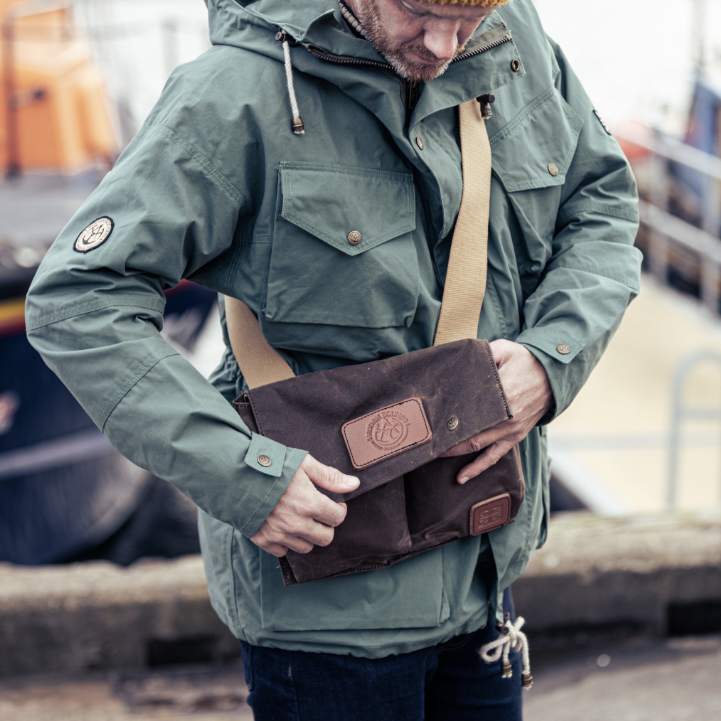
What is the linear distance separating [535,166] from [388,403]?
20.0 inches

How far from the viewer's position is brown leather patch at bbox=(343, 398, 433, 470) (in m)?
1.27

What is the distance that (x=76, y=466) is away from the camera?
18.5 feet

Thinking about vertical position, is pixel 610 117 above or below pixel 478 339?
below

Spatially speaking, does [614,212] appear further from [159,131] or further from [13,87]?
[13,87]

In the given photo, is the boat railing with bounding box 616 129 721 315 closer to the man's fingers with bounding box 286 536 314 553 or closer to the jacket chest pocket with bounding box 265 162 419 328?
the jacket chest pocket with bounding box 265 162 419 328

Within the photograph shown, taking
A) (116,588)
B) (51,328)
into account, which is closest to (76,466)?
(116,588)

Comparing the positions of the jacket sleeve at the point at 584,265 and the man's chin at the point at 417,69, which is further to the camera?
the jacket sleeve at the point at 584,265

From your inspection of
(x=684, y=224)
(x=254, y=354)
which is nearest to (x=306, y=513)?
(x=254, y=354)

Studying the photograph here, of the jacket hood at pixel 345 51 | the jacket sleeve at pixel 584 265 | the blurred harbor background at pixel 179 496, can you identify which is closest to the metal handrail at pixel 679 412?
the blurred harbor background at pixel 179 496

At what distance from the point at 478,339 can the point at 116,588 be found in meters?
1.73

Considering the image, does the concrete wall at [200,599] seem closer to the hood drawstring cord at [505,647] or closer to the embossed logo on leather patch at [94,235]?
the hood drawstring cord at [505,647]

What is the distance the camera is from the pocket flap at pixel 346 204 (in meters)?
1.21

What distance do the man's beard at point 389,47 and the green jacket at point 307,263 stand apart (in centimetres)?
3

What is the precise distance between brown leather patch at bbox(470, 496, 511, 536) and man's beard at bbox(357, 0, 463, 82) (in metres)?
0.71
